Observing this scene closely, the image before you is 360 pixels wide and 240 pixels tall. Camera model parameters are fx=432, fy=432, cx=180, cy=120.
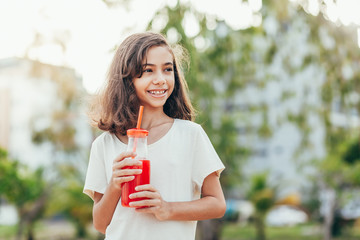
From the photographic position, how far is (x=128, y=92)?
1.63 m

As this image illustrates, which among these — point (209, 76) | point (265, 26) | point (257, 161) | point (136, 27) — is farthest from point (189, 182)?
point (257, 161)

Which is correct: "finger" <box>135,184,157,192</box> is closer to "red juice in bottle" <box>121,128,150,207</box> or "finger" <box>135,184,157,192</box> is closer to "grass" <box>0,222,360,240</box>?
"red juice in bottle" <box>121,128,150,207</box>

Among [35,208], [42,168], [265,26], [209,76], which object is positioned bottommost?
[35,208]

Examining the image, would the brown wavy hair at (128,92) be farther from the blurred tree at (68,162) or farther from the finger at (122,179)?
the blurred tree at (68,162)

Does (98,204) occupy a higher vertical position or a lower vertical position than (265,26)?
lower

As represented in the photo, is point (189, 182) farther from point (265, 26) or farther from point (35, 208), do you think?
point (35, 208)

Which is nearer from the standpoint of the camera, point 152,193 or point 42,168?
point 152,193

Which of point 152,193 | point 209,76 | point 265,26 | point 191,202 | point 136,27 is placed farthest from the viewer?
point 209,76

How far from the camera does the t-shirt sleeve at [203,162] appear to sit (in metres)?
1.53

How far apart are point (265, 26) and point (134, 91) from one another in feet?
18.2

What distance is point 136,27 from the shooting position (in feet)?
19.9

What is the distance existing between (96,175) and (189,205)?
38 centimetres

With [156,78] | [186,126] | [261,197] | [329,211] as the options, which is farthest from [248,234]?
[156,78]

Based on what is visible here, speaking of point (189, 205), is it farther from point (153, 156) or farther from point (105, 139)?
point (105, 139)
